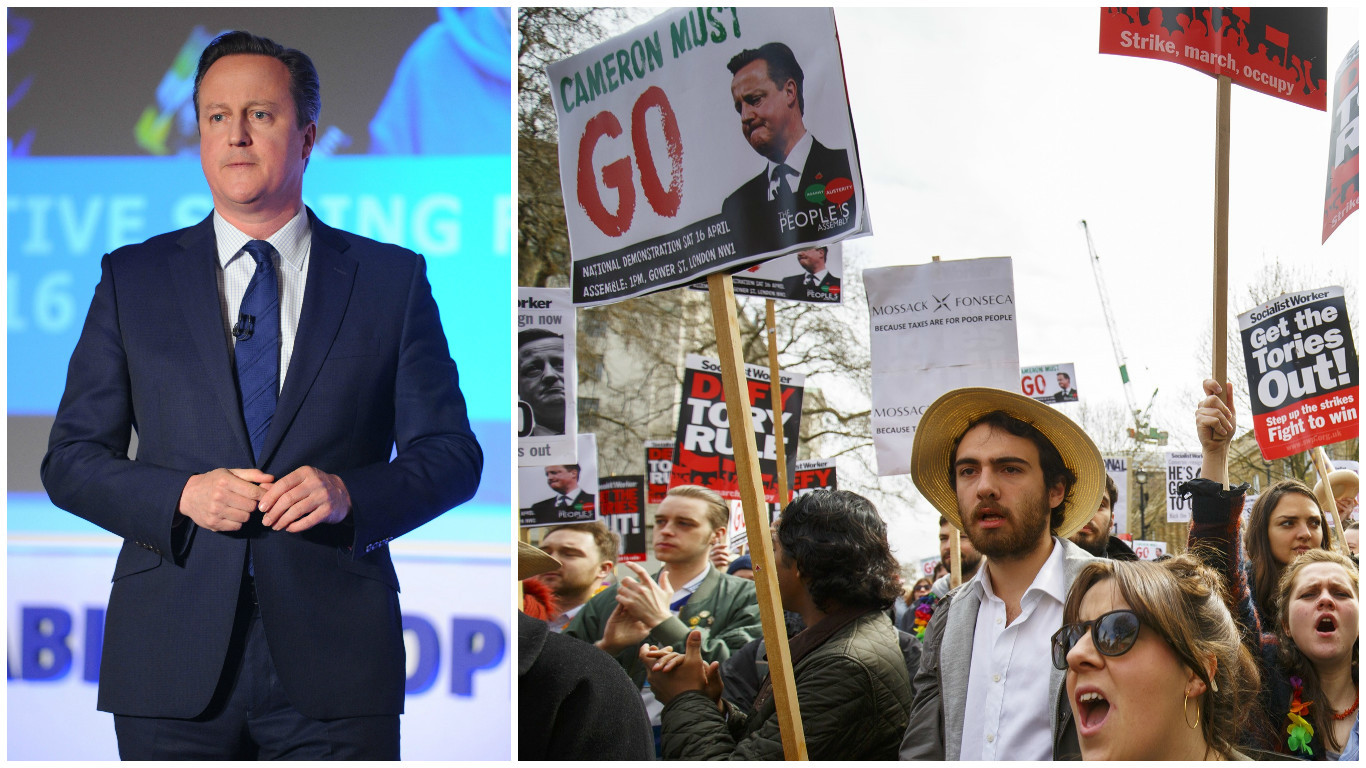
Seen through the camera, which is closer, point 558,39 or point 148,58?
point 148,58

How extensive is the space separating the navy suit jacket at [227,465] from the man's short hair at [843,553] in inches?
42.7

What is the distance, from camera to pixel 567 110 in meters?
4.09

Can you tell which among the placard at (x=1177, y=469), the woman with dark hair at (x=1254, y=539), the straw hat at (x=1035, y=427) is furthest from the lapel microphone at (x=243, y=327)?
the placard at (x=1177, y=469)

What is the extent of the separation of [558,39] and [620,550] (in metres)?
5.63

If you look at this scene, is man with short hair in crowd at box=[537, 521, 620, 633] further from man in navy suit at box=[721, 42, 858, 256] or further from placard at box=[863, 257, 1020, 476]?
man in navy suit at box=[721, 42, 858, 256]

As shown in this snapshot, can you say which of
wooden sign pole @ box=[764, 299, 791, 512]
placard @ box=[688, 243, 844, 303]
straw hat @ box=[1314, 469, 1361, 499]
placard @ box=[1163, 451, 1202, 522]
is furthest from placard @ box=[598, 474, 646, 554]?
straw hat @ box=[1314, 469, 1361, 499]

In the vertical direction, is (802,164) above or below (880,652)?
above

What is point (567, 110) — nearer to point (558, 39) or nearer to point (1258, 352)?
point (1258, 352)

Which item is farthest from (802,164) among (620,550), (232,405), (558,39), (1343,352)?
(558,39)

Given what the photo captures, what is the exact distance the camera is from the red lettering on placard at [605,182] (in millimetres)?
3873

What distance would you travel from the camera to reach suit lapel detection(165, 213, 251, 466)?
3.36 m

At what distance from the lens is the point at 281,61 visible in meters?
3.68

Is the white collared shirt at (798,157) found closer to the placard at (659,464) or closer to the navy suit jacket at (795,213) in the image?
the navy suit jacket at (795,213)

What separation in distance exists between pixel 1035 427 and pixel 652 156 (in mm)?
1458
